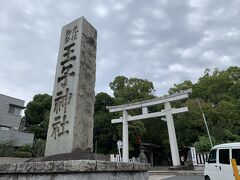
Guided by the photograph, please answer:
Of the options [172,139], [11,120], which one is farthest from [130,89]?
[11,120]

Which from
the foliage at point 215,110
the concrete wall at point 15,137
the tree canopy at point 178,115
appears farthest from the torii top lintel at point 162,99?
the concrete wall at point 15,137

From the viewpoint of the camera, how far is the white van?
272 inches

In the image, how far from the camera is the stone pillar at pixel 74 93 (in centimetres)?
437

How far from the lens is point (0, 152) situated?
56.2 ft

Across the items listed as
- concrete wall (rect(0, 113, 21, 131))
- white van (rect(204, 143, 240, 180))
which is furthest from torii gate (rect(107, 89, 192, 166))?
concrete wall (rect(0, 113, 21, 131))

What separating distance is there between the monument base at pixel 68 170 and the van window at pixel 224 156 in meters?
4.89

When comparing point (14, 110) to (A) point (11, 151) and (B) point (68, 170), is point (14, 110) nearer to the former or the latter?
(A) point (11, 151)

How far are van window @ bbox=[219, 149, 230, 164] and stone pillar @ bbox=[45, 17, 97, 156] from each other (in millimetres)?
4953

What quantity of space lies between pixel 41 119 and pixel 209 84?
22.2 meters

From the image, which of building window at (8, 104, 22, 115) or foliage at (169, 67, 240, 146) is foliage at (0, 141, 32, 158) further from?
foliage at (169, 67, 240, 146)

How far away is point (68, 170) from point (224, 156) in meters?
6.23

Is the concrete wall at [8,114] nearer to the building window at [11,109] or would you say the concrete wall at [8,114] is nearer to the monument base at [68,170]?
the building window at [11,109]

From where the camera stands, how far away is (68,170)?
2.92 meters

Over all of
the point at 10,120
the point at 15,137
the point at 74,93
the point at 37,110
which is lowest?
the point at 74,93
